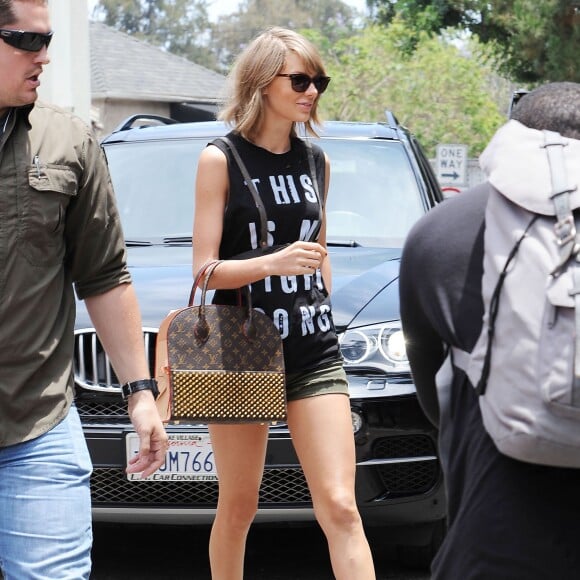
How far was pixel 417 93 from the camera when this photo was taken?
48469 mm

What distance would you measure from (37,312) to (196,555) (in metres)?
2.95

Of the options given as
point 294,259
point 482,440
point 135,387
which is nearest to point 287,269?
point 294,259

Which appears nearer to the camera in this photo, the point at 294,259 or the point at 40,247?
the point at 40,247

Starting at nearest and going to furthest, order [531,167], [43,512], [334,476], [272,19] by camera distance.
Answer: [531,167]
[43,512]
[334,476]
[272,19]

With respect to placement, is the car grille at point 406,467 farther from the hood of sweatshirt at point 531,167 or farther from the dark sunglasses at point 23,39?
the hood of sweatshirt at point 531,167

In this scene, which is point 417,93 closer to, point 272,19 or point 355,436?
point 272,19

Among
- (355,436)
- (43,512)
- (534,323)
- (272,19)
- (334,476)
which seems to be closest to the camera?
(534,323)

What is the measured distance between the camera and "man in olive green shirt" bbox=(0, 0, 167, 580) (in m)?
2.90

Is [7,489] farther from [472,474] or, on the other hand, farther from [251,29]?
[251,29]

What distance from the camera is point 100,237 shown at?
10.4 feet

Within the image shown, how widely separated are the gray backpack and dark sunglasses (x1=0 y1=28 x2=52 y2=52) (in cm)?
130

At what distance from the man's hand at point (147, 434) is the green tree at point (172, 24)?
78790mm

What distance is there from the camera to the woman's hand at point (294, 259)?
378 cm

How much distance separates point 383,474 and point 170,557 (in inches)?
50.1
